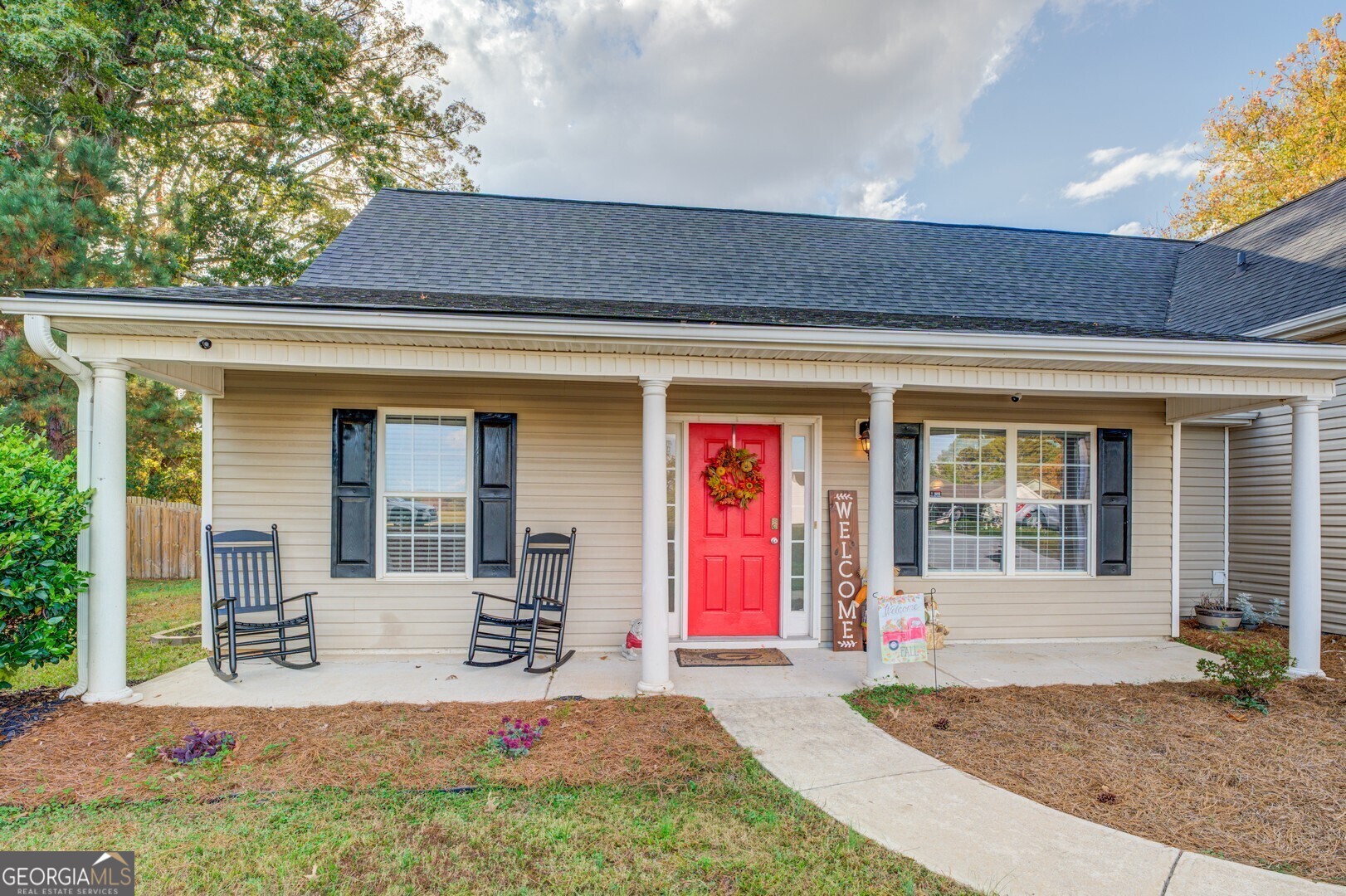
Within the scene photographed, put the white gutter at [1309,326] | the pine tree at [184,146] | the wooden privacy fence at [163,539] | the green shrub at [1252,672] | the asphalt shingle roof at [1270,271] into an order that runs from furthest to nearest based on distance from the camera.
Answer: the wooden privacy fence at [163,539], the pine tree at [184,146], the asphalt shingle roof at [1270,271], the white gutter at [1309,326], the green shrub at [1252,672]

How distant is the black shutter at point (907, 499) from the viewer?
18.3ft

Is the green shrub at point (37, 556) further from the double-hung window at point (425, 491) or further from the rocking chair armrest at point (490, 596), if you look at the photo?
the rocking chair armrest at point (490, 596)

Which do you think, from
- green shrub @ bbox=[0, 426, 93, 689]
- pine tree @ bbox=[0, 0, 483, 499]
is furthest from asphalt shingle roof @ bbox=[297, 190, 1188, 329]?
pine tree @ bbox=[0, 0, 483, 499]

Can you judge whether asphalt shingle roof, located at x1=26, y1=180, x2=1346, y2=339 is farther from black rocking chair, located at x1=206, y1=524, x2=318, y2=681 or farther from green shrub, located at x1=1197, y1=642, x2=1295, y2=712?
green shrub, located at x1=1197, y1=642, x2=1295, y2=712

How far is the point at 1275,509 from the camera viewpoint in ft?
20.7

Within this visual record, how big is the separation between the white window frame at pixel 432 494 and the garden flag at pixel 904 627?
3324 mm

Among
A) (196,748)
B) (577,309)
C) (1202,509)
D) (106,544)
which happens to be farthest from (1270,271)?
(106,544)

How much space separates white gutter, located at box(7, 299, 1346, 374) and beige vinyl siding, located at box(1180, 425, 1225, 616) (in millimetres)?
2325

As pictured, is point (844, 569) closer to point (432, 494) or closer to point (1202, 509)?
point (432, 494)

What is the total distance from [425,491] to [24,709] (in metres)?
2.70

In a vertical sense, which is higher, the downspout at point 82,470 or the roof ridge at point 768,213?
the roof ridge at point 768,213

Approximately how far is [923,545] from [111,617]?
6157 millimetres

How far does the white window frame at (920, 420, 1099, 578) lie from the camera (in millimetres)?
5637

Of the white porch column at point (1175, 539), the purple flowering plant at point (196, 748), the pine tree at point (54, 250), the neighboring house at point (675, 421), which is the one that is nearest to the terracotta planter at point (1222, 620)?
the white porch column at point (1175, 539)
